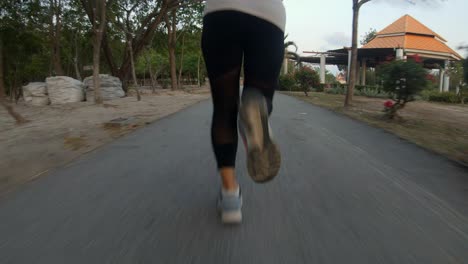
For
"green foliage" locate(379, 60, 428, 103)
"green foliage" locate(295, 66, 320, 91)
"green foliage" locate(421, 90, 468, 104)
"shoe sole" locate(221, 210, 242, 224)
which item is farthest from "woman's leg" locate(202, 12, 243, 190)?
"green foliage" locate(295, 66, 320, 91)

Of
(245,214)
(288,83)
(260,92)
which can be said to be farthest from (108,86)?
(260,92)

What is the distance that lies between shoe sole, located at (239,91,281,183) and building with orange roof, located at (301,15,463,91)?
33824 millimetres

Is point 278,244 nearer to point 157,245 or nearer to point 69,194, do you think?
point 157,245

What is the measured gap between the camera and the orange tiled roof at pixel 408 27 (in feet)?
119

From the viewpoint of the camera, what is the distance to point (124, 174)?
10.3ft

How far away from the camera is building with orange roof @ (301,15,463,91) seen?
111 feet

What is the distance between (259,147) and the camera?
1692 millimetres

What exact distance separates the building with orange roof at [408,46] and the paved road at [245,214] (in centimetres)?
3248

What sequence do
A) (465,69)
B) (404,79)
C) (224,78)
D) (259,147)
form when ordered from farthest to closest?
1. (404,79)
2. (465,69)
3. (224,78)
4. (259,147)

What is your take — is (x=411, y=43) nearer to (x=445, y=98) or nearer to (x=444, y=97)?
(x=444, y=97)

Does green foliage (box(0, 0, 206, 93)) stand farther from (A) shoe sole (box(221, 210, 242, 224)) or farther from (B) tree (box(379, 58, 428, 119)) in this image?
(A) shoe sole (box(221, 210, 242, 224))

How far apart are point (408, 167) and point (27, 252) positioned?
3.24 meters

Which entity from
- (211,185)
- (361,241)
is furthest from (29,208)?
(361,241)

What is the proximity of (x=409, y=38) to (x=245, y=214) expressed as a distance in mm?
38270
